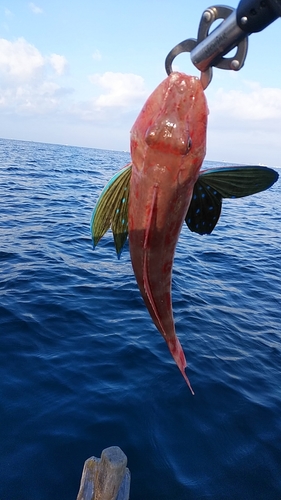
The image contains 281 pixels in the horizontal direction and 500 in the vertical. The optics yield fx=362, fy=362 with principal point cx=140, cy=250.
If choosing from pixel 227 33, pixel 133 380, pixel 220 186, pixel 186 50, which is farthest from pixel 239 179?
pixel 133 380

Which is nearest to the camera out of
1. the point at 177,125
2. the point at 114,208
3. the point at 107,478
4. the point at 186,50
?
the point at 186,50

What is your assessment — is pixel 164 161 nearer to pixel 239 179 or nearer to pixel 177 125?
pixel 177 125

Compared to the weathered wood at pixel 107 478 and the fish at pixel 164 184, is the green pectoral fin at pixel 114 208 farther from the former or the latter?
the weathered wood at pixel 107 478

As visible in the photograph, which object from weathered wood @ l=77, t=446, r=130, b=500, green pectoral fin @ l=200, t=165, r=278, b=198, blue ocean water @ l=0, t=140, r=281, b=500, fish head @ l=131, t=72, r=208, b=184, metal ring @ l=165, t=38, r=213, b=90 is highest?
metal ring @ l=165, t=38, r=213, b=90

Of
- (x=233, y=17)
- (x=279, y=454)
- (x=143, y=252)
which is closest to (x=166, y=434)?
(x=279, y=454)

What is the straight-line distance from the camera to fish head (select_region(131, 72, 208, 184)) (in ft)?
7.11

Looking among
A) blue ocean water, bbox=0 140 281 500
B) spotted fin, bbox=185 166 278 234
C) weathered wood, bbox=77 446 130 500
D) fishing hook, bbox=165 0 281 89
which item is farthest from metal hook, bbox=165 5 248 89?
blue ocean water, bbox=0 140 281 500

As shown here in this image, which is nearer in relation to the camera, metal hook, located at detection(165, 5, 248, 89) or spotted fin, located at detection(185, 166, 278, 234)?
metal hook, located at detection(165, 5, 248, 89)

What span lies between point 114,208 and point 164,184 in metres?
0.64

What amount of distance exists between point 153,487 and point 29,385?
248 cm

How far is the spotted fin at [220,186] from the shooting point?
99.2 inches

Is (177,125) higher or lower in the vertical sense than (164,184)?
higher

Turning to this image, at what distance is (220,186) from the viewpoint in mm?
2678

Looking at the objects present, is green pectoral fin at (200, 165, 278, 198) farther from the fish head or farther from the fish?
→ the fish head
